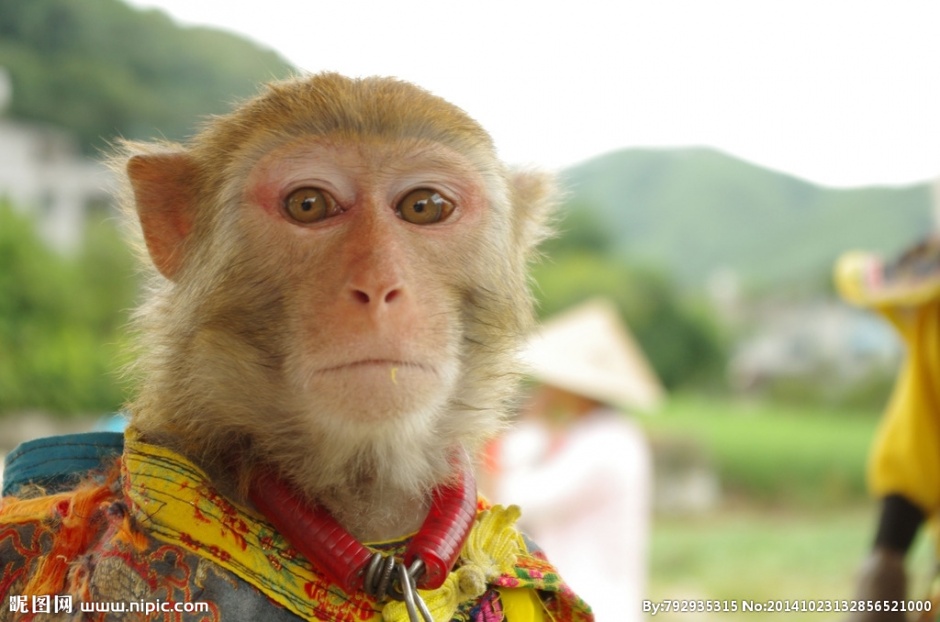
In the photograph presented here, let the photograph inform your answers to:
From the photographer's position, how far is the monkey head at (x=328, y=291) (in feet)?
3.89

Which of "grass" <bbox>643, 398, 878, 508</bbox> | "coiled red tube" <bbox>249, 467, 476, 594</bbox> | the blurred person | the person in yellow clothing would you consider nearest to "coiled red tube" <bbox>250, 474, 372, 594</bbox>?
"coiled red tube" <bbox>249, 467, 476, 594</bbox>

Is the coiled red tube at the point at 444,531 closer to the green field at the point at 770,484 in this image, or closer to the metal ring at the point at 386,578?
the metal ring at the point at 386,578

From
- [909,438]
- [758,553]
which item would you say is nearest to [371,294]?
[909,438]

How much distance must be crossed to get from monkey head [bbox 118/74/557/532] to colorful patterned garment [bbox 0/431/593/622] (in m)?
0.09

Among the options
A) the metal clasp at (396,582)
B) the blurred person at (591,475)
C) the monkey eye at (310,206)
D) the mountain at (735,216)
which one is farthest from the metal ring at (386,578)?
the mountain at (735,216)

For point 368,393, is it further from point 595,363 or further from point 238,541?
point 595,363

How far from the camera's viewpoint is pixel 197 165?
1.40 metres

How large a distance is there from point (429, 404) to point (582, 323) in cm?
349

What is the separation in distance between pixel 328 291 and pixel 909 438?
1.95 m

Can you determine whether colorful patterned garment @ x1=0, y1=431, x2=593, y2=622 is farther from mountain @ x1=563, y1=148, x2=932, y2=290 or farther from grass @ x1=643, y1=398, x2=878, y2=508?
grass @ x1=643, y1=398, x2=878, y2=508

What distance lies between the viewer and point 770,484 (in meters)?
7.77

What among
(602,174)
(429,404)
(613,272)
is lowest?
(613,272)

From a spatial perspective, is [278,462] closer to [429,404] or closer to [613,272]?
[429,404]

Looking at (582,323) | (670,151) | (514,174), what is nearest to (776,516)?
(670,151)
